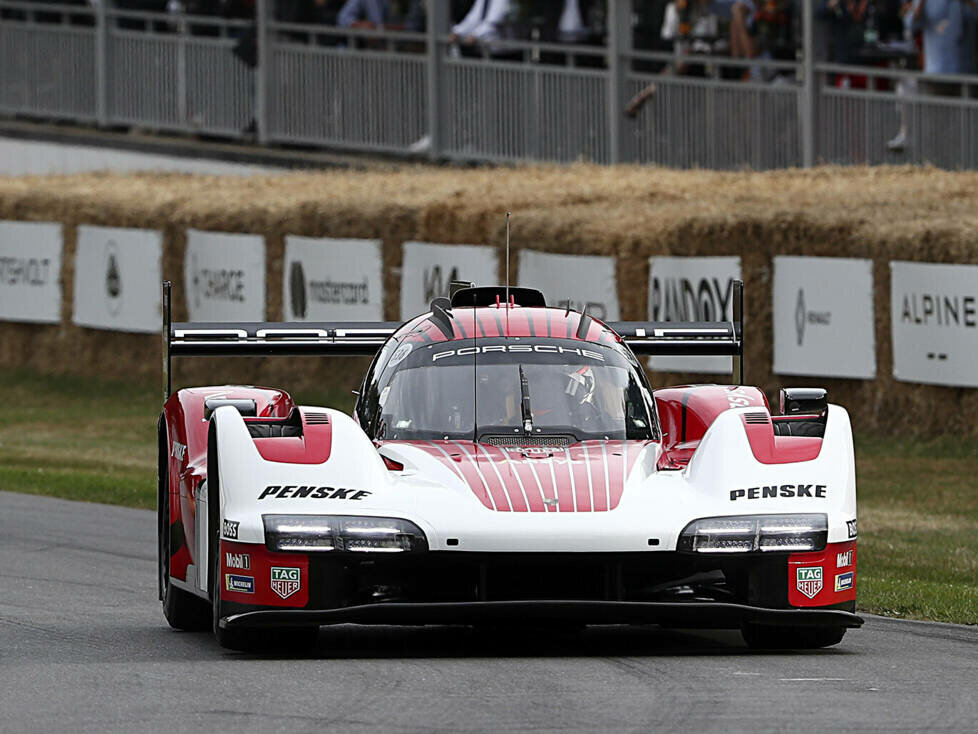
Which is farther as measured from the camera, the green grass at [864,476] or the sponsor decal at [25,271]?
the sponsor decal at [25,271]

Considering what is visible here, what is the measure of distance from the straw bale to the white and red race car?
8.07m

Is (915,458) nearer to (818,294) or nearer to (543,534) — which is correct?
(818,294)

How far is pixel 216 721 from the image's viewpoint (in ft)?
22.9

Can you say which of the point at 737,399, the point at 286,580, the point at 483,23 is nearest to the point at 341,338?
the point at 737,399

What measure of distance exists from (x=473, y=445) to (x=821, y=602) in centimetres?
153

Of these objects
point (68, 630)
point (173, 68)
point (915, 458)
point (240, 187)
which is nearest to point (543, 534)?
point (68, 630)

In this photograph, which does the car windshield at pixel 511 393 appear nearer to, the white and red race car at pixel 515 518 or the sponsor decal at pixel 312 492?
the white and red race car at pixel 515 518

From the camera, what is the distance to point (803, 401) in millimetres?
9766

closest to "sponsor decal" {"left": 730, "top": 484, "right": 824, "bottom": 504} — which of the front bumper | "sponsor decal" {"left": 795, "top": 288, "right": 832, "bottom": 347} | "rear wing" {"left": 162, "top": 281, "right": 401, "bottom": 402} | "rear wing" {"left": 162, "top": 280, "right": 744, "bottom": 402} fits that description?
the front bumper

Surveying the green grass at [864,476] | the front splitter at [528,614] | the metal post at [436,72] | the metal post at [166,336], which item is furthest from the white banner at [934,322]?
the metal post at [436,72]

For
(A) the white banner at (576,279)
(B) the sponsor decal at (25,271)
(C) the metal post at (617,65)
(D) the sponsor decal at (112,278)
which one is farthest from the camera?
(C) the metal post at (617,65)

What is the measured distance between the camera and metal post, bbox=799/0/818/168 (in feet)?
78.2

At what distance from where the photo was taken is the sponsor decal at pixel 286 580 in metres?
8.06

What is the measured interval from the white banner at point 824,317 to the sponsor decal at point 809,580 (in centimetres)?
944
